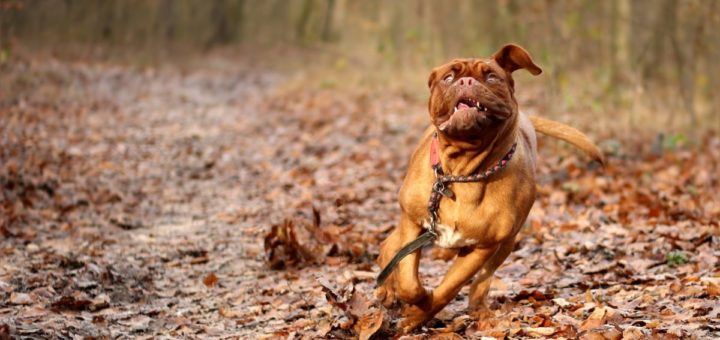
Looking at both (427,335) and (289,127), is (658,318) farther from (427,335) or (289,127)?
(289,127)

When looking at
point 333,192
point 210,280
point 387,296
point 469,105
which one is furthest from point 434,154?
point 333,192

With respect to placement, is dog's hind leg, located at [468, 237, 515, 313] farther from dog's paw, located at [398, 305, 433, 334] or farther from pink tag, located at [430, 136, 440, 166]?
pink tag, located at [430, 136, 440, 166]

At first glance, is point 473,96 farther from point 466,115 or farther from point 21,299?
point 21,299

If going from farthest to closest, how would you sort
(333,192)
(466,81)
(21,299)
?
1. (333,192)
2. (21,299)
3. (466,81)

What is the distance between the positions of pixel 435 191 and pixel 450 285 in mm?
520

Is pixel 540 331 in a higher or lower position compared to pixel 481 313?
higher

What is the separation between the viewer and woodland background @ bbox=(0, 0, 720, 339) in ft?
16.4

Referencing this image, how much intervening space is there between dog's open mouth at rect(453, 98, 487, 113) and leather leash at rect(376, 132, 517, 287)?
46 cm

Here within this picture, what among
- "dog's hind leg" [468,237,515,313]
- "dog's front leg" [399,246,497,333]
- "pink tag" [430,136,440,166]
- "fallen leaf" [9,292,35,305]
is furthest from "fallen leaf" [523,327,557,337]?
"fallen leaf" [9,292,35,305]

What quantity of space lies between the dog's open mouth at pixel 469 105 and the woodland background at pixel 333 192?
121cm

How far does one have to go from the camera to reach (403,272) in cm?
441

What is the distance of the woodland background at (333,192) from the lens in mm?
4984

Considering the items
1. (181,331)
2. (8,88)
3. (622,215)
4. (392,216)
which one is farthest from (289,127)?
(181,331)

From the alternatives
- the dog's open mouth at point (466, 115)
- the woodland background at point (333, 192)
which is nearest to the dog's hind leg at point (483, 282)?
the woodland background at point (333, 192)
